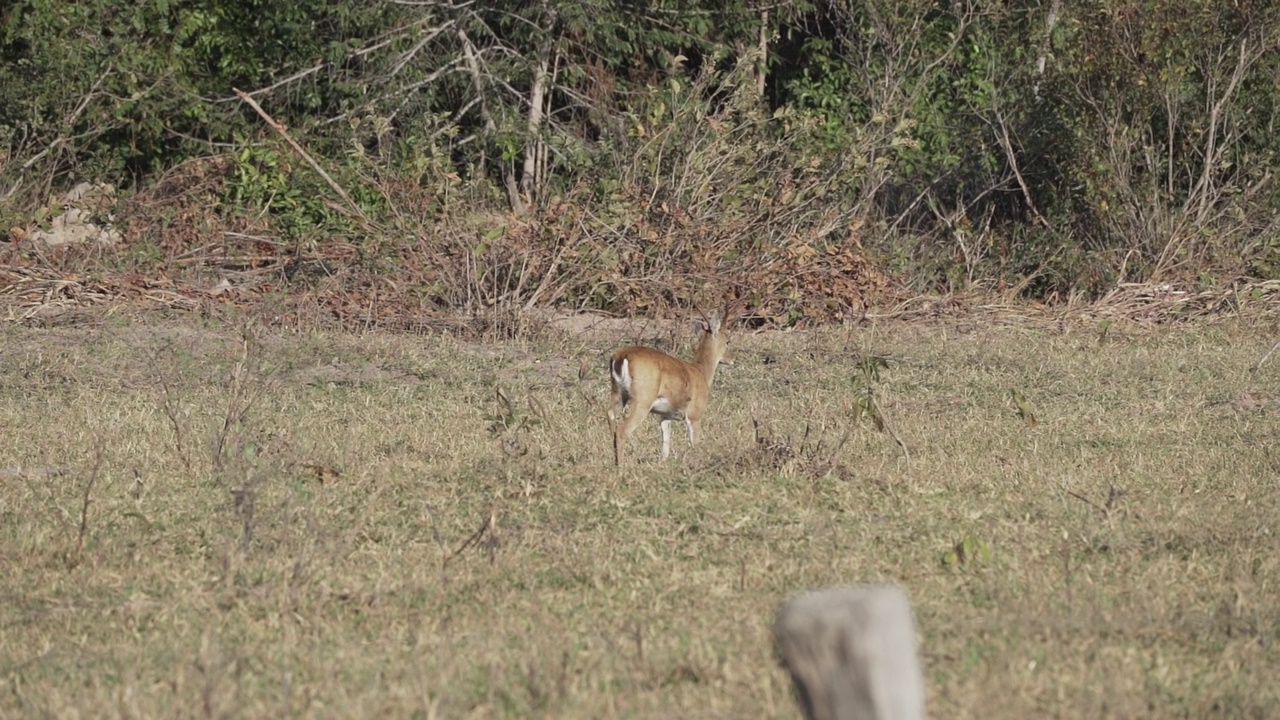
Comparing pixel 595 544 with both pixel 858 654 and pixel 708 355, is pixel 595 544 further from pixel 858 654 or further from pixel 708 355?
pixel 858 654

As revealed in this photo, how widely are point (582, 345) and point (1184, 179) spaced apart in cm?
711

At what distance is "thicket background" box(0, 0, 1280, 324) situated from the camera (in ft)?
49.6

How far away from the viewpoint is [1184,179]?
17.3 metres

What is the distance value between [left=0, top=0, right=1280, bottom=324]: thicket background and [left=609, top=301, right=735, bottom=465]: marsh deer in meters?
4.93

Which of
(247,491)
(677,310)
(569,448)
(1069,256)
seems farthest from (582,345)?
(247,491)

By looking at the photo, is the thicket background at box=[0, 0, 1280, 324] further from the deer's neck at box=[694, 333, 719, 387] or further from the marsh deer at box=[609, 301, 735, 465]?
the marsh deer at box=[609, 301, 735, 465]

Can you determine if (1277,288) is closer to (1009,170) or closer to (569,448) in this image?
(1009,170)

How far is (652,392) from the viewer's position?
30.4 ft

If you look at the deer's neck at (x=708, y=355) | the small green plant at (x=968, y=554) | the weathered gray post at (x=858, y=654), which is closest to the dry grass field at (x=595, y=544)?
the small green plant at (x=968, y=554)

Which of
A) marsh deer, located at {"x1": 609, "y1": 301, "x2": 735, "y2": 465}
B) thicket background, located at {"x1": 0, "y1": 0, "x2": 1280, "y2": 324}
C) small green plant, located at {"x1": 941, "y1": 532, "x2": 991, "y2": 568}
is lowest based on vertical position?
thicket background, located at {"x1": 0, "y1": 0, "x2": 1280, "y2": 324}

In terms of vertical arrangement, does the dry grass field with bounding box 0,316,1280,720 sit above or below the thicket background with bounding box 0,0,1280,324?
above

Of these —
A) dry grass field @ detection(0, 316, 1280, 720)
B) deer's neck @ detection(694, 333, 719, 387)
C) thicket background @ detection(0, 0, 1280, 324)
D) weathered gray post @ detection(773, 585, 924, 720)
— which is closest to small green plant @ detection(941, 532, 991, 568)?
dry grass field @ detection(0, 316, 1280, 720)

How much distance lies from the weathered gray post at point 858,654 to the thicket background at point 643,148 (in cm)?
1080

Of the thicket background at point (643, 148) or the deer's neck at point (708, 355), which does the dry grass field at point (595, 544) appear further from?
the thicket background at point (643, 148)
